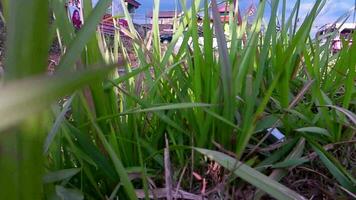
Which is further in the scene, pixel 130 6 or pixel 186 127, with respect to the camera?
pixel 130 6

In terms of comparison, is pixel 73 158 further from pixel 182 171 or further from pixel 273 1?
pixel 273 1

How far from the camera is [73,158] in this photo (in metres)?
0.47

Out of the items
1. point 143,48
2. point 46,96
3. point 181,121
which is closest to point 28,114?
point 46,96

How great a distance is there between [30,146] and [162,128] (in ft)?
1.27

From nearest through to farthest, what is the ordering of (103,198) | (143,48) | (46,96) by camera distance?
(46,96)
(103,198)
(143,48)

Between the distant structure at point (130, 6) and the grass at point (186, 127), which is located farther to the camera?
the distant structure at point (130, 6)

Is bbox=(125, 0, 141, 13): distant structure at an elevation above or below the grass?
above

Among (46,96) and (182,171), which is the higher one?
(46,96)

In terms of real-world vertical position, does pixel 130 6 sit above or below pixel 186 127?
above

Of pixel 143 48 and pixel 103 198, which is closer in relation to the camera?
pixel 103 198

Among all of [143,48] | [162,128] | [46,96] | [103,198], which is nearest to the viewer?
[46,96]

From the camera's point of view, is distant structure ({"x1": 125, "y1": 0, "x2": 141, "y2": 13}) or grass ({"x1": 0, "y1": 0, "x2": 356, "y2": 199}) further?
distant structure ({"x1": 125, "y1": 0, "x2": 141, "y2": 13})

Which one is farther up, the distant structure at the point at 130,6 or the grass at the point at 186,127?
the distant structure at the point at 130,6

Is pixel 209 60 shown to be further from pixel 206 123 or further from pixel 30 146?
pixel 30 146
